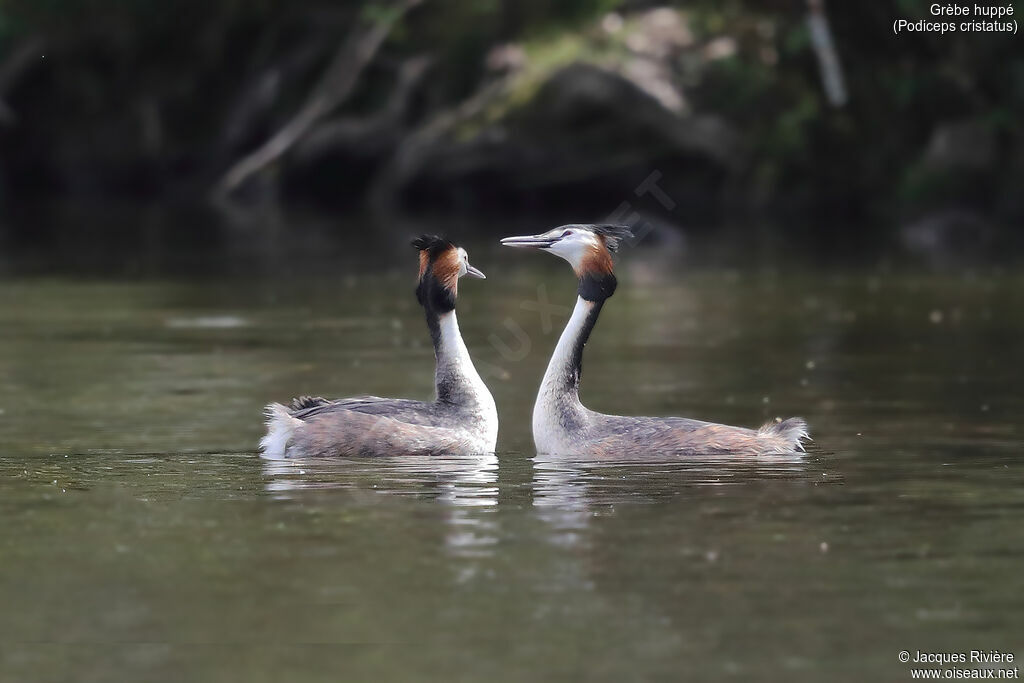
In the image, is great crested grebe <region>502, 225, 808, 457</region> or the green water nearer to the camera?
the green water

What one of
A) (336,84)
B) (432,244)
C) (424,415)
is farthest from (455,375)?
(336,84)

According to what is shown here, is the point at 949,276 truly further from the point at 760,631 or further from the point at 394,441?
the point at 760,631

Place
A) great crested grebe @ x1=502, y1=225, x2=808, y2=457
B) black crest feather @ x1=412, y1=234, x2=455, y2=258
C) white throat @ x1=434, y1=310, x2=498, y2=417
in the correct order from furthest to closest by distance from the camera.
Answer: black crest feather @ x1=412, y1=234, x2=455, y2=258, white throat @ x1=434, y1=310, x2=498, y2=417, great crested grebe @ x1=502, y1=225, x2=808, y2=457

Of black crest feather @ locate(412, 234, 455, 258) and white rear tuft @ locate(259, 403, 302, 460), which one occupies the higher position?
black crest feather @ locate(412, 234, 455, 258)

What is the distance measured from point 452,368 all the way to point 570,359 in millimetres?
734

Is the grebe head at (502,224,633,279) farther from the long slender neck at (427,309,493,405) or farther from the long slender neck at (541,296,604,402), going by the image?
the long slender neck at (427,309,493,405)

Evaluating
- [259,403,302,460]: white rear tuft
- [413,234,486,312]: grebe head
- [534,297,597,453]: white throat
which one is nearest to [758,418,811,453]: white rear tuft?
[534,297,597,453]: white throat

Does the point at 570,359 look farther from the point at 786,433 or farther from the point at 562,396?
the point at 786,433

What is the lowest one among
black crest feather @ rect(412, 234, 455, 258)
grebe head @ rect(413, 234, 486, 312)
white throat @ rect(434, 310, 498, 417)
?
white throat @ rect(434, 310, 498, 417)

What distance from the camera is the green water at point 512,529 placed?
7129 millimetres

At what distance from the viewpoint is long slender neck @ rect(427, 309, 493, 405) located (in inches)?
475

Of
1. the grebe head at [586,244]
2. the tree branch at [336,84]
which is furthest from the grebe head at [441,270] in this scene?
the tree branch at [336,84]

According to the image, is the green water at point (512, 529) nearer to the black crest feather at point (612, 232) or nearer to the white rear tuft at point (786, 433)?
the white rear tuft at point (786, 433)

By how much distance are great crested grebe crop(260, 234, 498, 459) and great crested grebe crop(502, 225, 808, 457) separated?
444 millimetres
